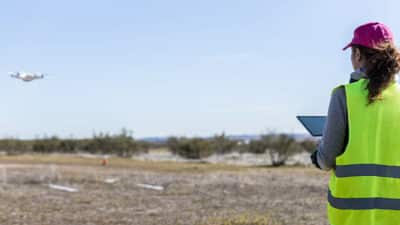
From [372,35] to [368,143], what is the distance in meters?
0.45

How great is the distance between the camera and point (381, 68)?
2.13 m

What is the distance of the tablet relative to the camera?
248 cm

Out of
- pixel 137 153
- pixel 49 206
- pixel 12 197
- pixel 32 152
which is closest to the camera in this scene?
pixel 49 206

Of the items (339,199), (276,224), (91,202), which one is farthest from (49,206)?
(339,199)

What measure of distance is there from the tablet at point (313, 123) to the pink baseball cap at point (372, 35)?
0.40m

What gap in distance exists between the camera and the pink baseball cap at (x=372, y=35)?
217 centimetres

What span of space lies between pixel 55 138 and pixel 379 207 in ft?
204

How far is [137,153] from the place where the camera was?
53062mm

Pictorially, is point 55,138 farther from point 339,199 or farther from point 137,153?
point 339,199

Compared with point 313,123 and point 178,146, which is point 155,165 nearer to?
point 178,146

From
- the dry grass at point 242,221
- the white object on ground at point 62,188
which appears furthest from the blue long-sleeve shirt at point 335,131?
the white object on ground at point 62,188

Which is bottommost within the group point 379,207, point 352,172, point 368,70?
point 379,207

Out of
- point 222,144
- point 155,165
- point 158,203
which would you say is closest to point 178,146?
point 222,144

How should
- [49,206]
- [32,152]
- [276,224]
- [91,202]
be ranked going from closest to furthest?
[276,224], [49,206], [91,202], [32,152]
